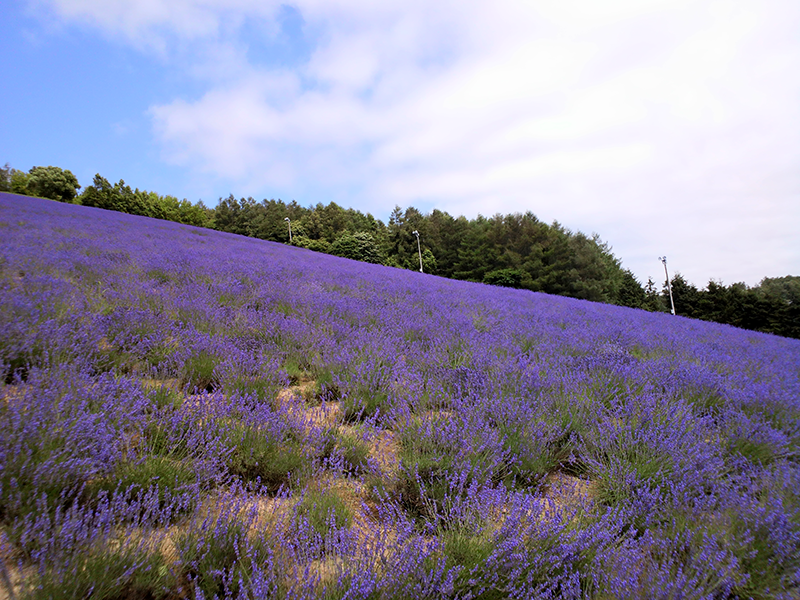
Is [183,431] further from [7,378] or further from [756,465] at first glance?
[756,465]

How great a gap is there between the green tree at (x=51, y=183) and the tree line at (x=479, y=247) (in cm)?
7

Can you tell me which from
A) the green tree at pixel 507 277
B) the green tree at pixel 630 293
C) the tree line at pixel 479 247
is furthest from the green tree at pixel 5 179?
the green tree at pixel 630 293

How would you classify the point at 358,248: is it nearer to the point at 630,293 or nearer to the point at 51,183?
the point at 51,183

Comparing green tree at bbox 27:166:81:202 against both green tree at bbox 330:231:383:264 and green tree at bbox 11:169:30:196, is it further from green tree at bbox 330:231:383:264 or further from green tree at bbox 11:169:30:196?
green tree at bbox 330:231:383:264

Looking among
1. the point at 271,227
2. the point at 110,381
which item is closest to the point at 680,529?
the point at 110,381

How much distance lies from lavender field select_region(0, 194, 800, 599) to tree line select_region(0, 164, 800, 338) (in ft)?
111

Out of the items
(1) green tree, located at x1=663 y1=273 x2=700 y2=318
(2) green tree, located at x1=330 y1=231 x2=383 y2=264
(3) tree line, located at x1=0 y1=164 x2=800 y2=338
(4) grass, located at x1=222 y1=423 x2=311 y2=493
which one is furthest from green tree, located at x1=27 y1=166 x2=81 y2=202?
(1) green tree, located at x1=663 y1=273 x2=700 y2=318

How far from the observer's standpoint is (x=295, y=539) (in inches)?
49.1

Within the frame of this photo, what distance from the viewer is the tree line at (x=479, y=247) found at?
33812 millimetres

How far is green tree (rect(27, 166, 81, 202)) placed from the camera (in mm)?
32938

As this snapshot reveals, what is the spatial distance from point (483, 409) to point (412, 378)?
59cm

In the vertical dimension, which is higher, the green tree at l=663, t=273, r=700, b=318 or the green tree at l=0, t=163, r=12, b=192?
the green tree at l=0, t=163, r=12, b=192

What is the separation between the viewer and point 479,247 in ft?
136

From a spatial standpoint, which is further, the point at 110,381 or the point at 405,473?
the point at 110,381
